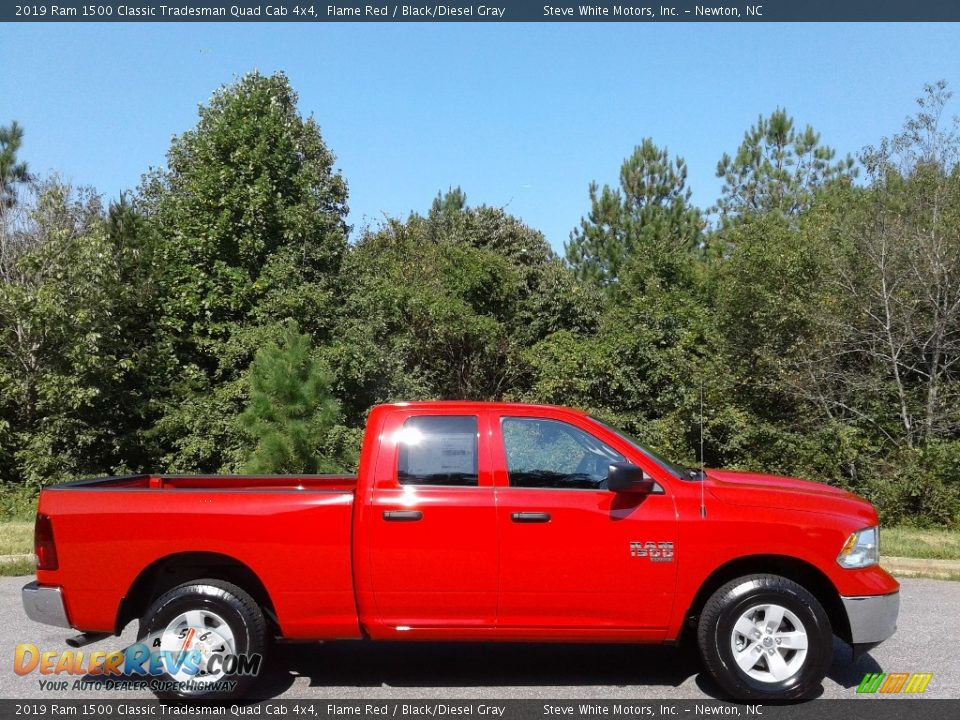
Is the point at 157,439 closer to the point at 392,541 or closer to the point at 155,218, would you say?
the point at 155,218

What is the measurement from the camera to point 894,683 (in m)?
5.70

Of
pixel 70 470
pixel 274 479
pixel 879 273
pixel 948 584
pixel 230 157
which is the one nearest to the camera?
pixel 274 479

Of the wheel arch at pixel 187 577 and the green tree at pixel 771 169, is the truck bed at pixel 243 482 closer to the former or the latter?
the wheel arch at pixel 187 577

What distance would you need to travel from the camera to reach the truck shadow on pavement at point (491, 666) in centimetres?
573

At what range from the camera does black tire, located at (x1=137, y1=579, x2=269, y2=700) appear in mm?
5336

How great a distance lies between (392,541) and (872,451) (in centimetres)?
1416

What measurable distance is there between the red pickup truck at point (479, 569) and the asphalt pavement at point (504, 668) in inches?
15.6

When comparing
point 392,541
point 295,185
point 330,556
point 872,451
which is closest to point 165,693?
point 330,556

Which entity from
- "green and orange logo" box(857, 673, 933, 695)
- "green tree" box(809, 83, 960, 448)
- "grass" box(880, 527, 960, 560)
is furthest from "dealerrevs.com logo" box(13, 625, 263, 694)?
"green tree" box(809, 83, 960, 448)

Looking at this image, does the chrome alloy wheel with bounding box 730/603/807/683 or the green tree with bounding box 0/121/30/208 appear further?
the green tree with bounding box 0/121/30/208

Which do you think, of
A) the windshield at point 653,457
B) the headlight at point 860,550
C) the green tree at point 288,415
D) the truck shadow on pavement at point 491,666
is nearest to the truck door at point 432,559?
the truck shadow on pavement at point 491,666

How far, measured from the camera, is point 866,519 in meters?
5.47

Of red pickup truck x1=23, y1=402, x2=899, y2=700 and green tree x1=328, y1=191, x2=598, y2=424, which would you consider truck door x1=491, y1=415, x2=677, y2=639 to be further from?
green tree x1=328, y1=191, x2=598, y2=424

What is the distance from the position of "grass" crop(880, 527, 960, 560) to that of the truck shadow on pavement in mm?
4672
